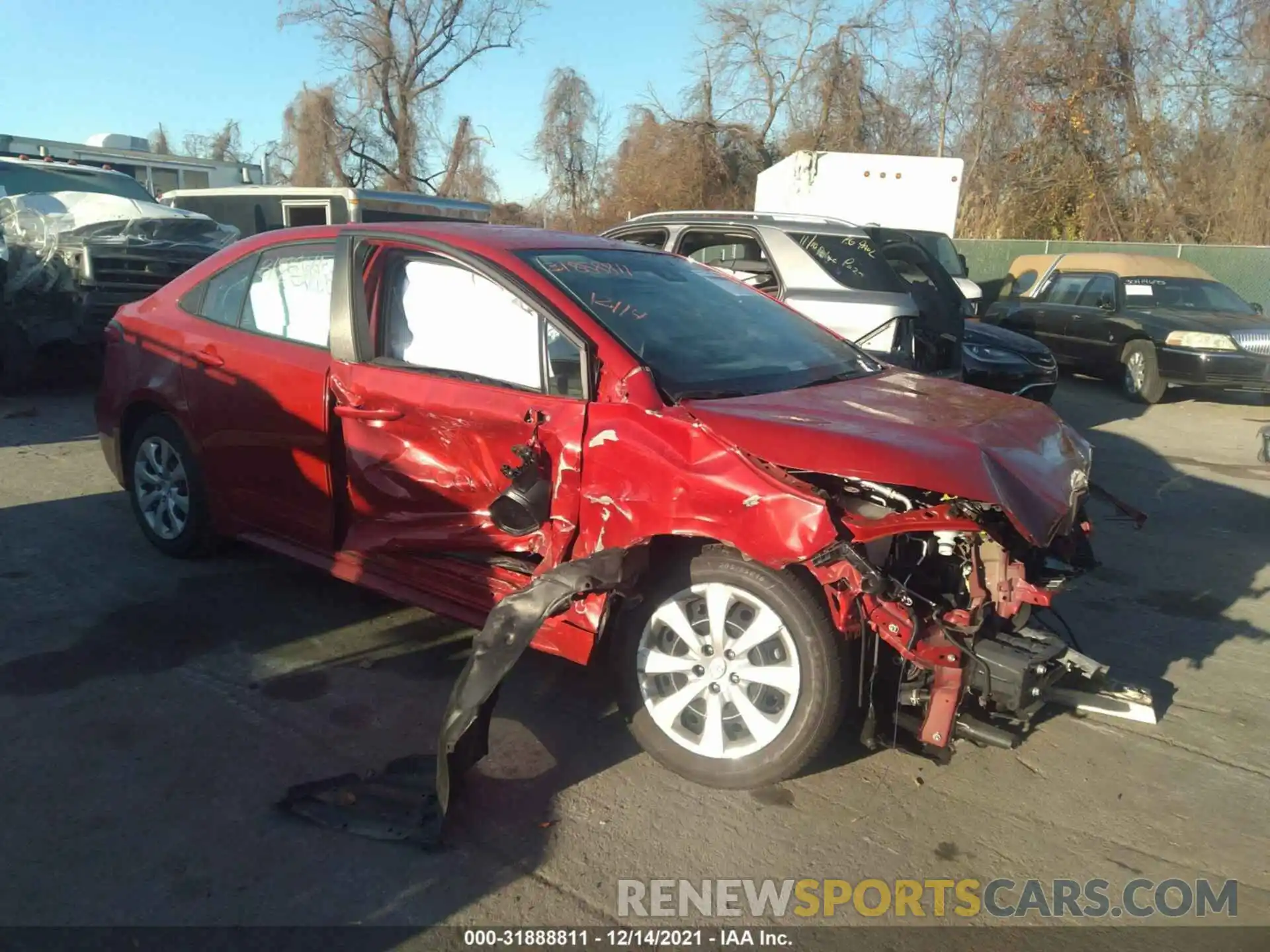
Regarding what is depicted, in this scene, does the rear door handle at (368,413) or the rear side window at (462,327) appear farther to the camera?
the rear door handle at (368,413)

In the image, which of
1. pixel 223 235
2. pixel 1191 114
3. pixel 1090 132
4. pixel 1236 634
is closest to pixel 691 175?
pixel 1090 132

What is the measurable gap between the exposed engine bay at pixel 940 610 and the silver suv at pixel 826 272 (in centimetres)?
342

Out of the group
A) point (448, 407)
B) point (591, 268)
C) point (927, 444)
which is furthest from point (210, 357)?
point (927, 444)

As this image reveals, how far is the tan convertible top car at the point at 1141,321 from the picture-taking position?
1181 centimetres

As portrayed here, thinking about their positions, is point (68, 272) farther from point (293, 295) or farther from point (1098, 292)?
point (1098, 292)

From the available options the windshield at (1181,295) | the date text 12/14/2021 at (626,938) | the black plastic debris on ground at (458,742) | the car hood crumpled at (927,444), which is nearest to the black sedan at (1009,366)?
the windshield at (1181,295)

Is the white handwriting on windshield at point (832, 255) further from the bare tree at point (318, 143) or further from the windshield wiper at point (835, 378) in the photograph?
the bare tree at point (318, 143)

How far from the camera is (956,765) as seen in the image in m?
3.69

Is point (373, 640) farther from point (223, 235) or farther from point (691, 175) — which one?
point (691, 175)

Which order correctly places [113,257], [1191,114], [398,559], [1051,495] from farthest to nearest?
[1191,114] < [113,257] < [398,559] < [1051,495]

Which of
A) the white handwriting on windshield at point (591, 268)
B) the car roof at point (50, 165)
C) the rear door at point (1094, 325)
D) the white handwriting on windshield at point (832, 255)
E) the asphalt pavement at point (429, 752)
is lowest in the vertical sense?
the asphalt pavement at point (429, 752)

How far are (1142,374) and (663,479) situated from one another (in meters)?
11.0

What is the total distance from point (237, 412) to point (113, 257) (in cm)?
632

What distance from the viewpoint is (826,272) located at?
743 centimetres
